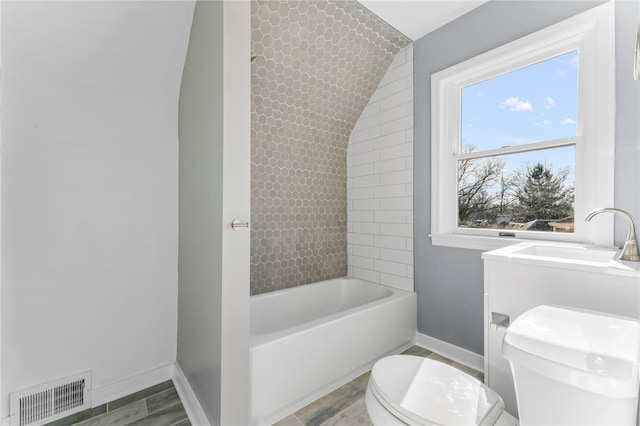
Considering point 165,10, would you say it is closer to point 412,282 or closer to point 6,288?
point 6,288

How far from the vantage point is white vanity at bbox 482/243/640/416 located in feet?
3.75

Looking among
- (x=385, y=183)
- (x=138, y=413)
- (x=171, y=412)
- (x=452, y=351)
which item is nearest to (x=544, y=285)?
(x=452, y=351)

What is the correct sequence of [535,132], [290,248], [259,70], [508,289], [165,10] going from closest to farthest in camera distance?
[508,289] < [165,10] < [535,132] < [259,70] < [290,248]

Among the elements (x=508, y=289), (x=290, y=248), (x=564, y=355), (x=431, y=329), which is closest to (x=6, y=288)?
(x=290, y=248)

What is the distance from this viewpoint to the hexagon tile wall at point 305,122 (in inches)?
78.4

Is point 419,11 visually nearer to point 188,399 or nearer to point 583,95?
point 583,95

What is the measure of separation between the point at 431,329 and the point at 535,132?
1.63 meters

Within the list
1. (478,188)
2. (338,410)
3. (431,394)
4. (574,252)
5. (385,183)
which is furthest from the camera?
(385,183)

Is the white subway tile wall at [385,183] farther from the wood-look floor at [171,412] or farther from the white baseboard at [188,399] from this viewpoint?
the white baseboard at [188,399]

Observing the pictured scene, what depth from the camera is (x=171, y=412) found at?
64.6 inches

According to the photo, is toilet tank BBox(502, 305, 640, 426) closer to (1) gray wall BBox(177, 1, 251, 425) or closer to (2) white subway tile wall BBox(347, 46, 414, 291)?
(1) gray wall BBox(177, 1, 251, 425)

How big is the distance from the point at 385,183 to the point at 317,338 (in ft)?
4.94

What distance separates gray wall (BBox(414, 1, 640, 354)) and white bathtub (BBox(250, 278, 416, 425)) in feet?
0.85

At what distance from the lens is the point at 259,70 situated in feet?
6.67
